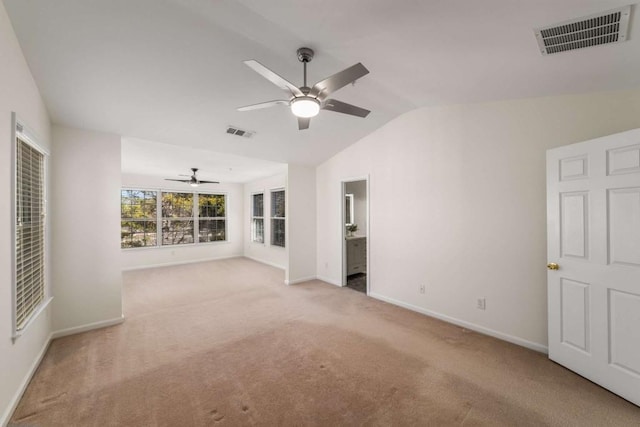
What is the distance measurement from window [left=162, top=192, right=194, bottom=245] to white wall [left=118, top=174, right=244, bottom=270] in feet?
0.73

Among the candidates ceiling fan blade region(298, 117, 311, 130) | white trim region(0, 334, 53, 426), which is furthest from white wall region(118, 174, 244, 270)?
ceiling fan blade region(298, 117, 311, 130)

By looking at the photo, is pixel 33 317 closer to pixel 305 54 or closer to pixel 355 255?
pixel 305 54

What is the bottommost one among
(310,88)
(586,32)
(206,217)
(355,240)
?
(355,240)

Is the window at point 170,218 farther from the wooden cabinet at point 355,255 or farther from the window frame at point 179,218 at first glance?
the wooden cabinet at point 355,255

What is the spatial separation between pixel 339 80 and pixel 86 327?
4107mm

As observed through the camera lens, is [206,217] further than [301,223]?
Yes

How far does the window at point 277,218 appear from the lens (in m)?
6.96

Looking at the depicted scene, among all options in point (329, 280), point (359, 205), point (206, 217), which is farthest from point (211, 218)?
point (329, 280)

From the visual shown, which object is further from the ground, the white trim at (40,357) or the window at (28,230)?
the window at (28,230)

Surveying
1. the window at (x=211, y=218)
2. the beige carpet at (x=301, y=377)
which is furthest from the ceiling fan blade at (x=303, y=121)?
the window at (x=211, y=218)

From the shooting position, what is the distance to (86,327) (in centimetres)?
319

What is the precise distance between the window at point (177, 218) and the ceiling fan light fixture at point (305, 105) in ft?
22.2

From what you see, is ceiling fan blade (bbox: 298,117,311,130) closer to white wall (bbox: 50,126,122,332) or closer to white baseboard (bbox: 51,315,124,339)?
white wall (bbox: 50,126,122,332)

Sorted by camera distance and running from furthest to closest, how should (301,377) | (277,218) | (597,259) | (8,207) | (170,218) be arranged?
(170,218) → (277,218) → (301,377) → (597,259) → (8,207)
